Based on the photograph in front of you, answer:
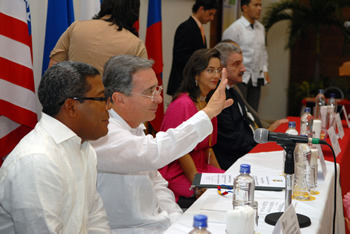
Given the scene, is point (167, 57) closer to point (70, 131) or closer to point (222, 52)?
point (222, 52)

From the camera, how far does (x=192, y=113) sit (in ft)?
9.45

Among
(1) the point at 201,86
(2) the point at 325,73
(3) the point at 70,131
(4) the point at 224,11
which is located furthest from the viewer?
(2) the point at 325,73

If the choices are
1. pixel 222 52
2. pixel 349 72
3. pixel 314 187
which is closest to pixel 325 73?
pixel 349 72

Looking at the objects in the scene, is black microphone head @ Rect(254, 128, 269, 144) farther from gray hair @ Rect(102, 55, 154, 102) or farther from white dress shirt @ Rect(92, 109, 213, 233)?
gray hair @ Rect(102, 55, 154, 102)

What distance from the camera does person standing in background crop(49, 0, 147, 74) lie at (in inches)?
117

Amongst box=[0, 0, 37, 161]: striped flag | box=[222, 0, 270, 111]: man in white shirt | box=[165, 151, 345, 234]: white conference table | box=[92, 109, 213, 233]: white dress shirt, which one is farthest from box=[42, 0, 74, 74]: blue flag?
box=[222, 0, 270, 111]: man in white shirt

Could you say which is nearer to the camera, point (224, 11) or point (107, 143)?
point (107, 143)

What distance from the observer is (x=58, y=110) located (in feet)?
5.22

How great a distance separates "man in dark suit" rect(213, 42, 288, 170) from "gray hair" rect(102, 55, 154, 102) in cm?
139

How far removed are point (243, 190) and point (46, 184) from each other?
2.16 ft

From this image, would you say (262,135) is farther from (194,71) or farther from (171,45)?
(171,45)

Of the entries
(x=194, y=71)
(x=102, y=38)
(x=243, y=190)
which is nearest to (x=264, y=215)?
(x=243, y=190)

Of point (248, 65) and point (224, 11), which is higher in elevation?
point (224, 11)

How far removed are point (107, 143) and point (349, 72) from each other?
3.46m
